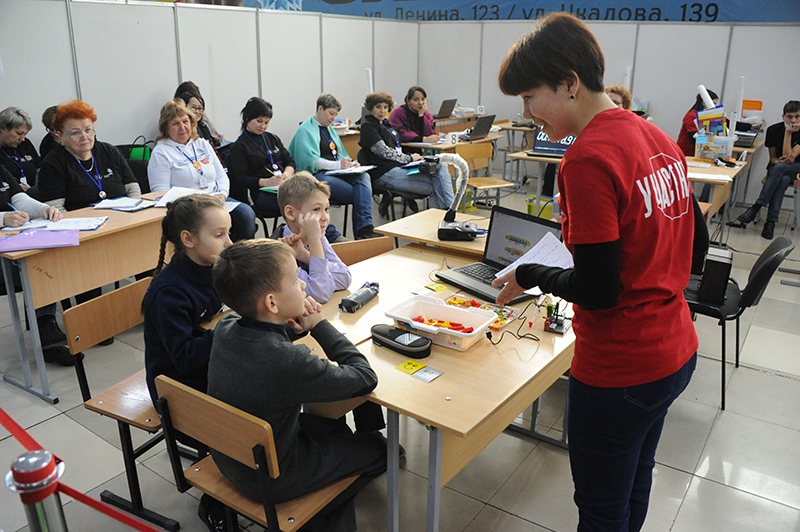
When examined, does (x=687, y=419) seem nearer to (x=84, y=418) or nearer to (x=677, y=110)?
(x=84, y=418)

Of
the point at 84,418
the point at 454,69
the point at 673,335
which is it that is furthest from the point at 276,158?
the point at 454,69

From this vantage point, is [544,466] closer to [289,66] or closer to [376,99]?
[376,99]

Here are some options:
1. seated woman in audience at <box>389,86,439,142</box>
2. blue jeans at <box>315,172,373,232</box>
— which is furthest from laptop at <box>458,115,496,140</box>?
blue jeans at <box>315,172,373,232</box>

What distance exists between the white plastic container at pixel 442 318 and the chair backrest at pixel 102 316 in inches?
40.8

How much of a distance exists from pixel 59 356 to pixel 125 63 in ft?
10.2

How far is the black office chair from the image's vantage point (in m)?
2.69

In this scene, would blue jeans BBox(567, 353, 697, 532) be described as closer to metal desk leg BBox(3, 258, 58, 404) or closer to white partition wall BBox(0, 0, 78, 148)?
metal desk leg BBox(3, 258, 58, 404)

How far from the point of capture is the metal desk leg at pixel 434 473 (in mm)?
1622

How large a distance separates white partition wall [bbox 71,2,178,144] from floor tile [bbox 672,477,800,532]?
199 inches

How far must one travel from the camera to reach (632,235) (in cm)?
120

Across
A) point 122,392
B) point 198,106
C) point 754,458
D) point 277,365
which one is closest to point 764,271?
point 754,458

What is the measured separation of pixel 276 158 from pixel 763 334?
3698 millimetres

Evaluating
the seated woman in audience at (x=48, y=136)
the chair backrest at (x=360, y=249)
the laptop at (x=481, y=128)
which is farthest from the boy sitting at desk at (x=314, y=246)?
the laptop at (x=481, y=128)

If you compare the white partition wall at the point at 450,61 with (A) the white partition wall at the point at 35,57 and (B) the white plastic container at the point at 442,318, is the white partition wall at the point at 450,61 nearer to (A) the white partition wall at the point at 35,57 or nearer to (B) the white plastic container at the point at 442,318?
(A) the white partition wall at the point at 35,57
